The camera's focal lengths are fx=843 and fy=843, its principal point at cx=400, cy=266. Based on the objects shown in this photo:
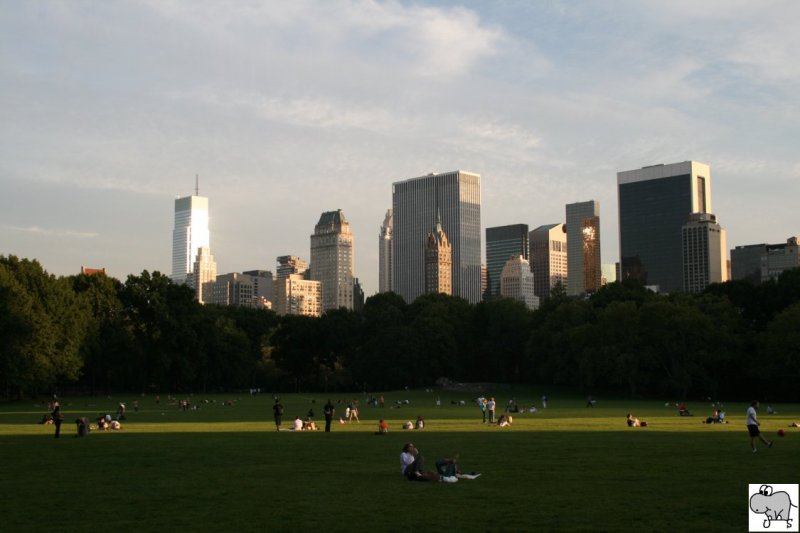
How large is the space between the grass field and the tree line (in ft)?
155

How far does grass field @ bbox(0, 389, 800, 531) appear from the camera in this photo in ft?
50.1

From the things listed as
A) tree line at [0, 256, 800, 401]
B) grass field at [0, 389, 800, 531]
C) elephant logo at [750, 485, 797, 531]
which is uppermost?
tree line at [0, 256, 800, 401]

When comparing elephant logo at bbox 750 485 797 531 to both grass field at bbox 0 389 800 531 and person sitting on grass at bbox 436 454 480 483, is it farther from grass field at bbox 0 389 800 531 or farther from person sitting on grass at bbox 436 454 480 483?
person sitting on grass at bbox 436 454 480 483

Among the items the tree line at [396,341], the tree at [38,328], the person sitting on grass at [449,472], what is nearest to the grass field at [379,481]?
the person sitting on grass at [449,472]

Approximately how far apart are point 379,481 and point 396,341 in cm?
9182

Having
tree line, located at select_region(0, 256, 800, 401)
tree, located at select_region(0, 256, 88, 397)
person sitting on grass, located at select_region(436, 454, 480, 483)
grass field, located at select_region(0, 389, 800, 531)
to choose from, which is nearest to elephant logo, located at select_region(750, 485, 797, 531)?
grass field, located at select_region(0, 389, 800, 531)

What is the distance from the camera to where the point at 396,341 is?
369ft

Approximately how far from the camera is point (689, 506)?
16172 mm

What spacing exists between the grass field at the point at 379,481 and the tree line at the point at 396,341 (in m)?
47.2

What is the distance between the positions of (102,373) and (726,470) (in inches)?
3512

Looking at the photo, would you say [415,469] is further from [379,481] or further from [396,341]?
[396,341]

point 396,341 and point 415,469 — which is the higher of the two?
point 396,341

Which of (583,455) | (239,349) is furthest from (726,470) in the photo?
(239,349)

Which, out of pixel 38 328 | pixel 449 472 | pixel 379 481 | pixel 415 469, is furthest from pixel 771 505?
pixel 38 328
